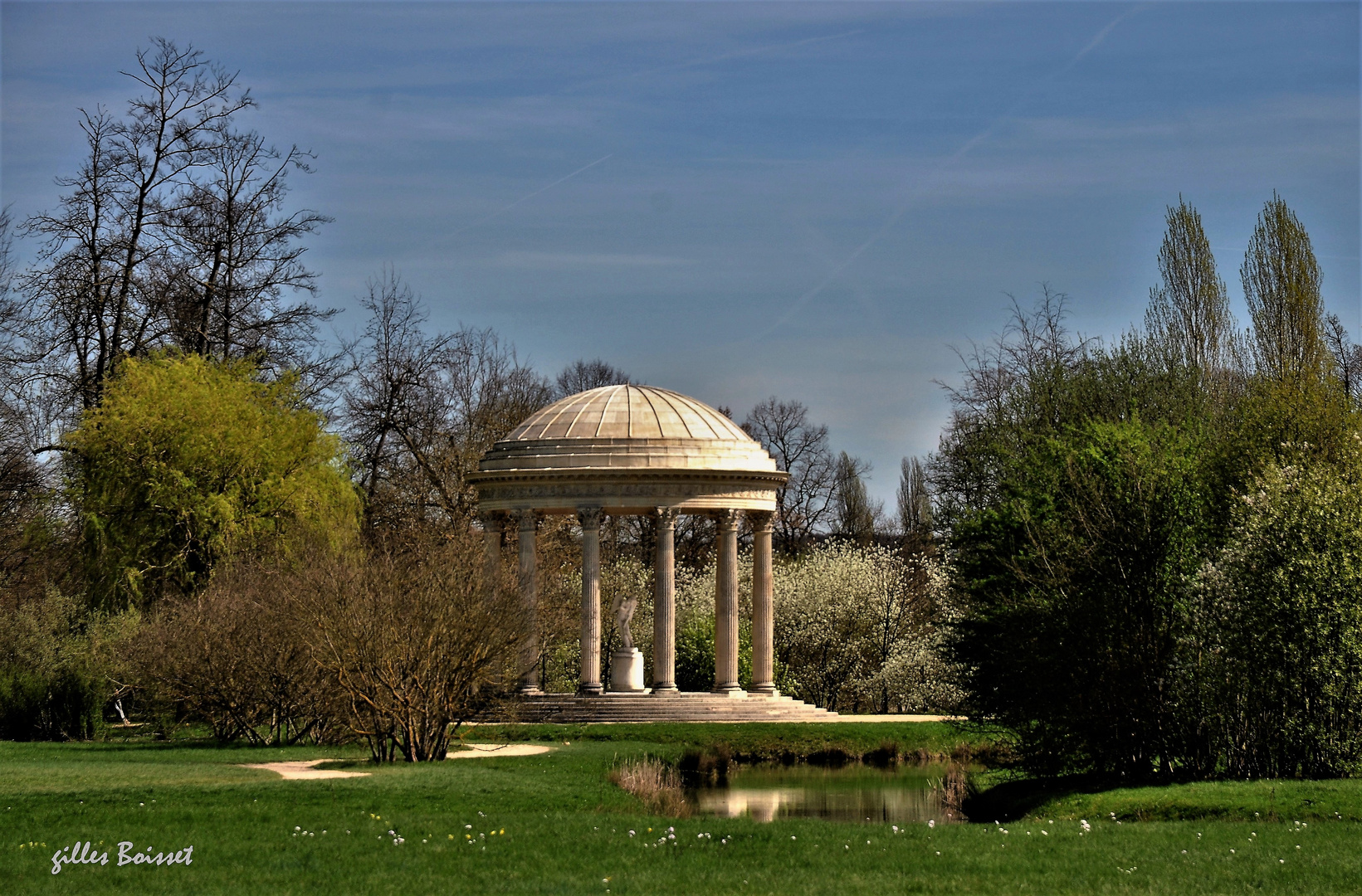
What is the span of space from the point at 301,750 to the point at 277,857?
53.4 ft

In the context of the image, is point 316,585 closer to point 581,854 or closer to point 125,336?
point 581,854

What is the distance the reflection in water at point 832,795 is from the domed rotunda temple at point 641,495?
9250 millimetres

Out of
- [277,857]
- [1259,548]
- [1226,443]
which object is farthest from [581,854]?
[1226,443]

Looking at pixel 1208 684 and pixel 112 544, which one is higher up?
pixel 112 544

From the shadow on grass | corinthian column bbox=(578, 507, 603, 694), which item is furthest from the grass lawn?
corinthian column bbox=(578, 507, 603, 694)

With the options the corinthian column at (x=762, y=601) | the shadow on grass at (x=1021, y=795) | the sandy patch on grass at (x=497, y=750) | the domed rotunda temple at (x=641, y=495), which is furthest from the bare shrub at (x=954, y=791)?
the corinthian column at (x=762, y=601)

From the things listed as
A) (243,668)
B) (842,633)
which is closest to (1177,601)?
(243,668)

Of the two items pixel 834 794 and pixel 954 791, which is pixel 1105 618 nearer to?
pixel 954 791

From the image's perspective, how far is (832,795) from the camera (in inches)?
1369

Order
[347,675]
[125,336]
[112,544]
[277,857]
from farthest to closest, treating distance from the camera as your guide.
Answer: [125,336]
[112,544]
[347,675]
[277,857]

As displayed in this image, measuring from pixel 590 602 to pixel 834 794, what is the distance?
16.2 m

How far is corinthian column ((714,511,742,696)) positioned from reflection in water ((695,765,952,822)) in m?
8.69

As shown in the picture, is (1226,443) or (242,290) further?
(242,290)

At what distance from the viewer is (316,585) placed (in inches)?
1267
